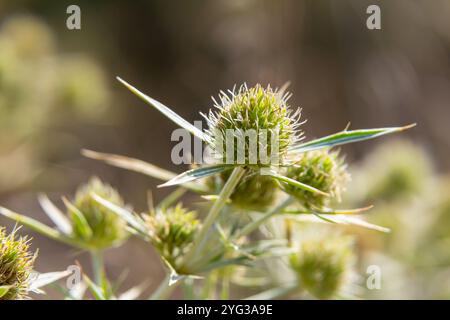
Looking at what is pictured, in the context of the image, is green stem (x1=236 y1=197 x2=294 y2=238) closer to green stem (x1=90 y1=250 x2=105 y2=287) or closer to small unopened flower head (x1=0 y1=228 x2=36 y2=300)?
green stem (x1=90 y1=250 x2=105 y2=287)

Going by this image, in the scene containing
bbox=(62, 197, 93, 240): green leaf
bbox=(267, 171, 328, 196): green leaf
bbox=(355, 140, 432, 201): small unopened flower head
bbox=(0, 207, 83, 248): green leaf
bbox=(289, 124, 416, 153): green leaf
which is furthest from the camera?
bbox=(355, 140, 432, 201): small unopened flower head

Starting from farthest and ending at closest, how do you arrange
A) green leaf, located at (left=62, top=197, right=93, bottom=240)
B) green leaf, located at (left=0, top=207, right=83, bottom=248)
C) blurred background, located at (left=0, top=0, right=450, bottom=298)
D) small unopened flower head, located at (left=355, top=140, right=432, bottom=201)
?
blurred background, located at (left=0, top=0, right=450, bottom=298) → small unopened flower head, located at (left=355, top=140, right=432, bottom=201) → green leaf, located at (left=62, top=197, right=93, bottom=240) → green leaf, located at (left=0, top=207, right=83, bottom=248)

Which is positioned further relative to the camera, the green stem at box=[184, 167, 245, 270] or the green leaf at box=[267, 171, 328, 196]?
the green stem at box=[184, 167, 245, 270]

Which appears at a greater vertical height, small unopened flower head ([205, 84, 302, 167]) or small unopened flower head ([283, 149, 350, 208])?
small unopened flower head ([205, 84, 302, 167])

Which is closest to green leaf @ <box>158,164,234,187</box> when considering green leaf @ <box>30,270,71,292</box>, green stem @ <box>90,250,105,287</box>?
green leaf @ <box>30,270,71,292</box>

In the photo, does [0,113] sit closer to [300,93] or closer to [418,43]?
[300,93]

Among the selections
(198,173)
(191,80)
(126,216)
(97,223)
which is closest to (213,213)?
(198,173)

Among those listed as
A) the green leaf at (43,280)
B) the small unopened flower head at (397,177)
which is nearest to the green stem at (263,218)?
the green leaf at (43,280)
